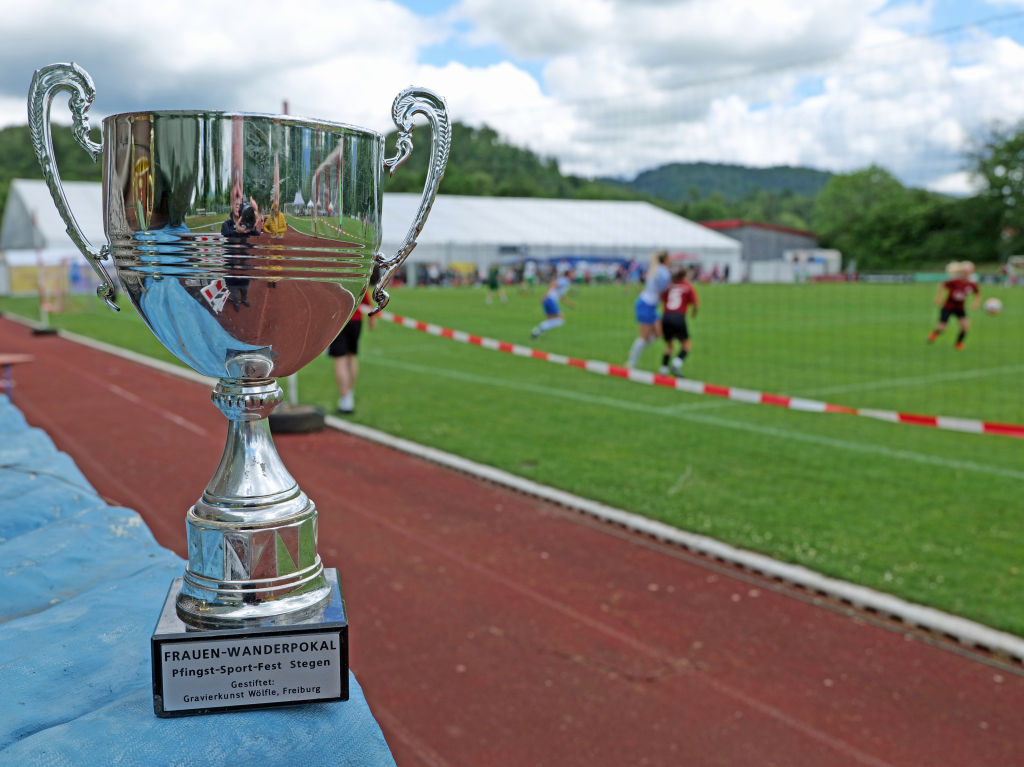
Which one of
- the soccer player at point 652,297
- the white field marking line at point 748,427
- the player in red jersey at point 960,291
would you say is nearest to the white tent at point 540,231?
the player in red jersey at point 960,291

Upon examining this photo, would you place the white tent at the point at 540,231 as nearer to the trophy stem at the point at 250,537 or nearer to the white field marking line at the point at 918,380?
the white field marking line at the point at 918,380

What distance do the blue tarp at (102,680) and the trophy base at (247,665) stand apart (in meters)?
0.02

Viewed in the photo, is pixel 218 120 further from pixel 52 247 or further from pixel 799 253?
pixel 799 253

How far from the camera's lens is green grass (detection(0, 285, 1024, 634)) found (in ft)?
16.8

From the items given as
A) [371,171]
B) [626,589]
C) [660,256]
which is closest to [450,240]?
[660,256]

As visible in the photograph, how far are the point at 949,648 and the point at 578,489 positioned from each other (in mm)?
2928

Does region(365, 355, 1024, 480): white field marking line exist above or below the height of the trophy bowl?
below

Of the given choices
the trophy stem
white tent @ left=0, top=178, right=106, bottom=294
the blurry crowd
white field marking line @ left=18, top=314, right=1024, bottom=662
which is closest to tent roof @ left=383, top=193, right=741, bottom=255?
the blurry crowd

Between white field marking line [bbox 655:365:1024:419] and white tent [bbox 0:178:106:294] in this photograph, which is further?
white tent [bbox 0:178:106:294]

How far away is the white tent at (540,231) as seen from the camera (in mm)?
43125

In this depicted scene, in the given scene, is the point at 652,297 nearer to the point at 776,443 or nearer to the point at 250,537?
the point at 776,443

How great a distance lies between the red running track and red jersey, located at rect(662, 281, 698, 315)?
7.04 m

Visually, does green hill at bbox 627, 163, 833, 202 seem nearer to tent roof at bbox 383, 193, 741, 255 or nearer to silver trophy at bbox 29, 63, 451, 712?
silver trophy at bbox 29, 63, 451, 712

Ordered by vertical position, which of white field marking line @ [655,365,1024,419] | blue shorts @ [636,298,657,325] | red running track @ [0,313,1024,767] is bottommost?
red running track @ [0,313,1024,767]
